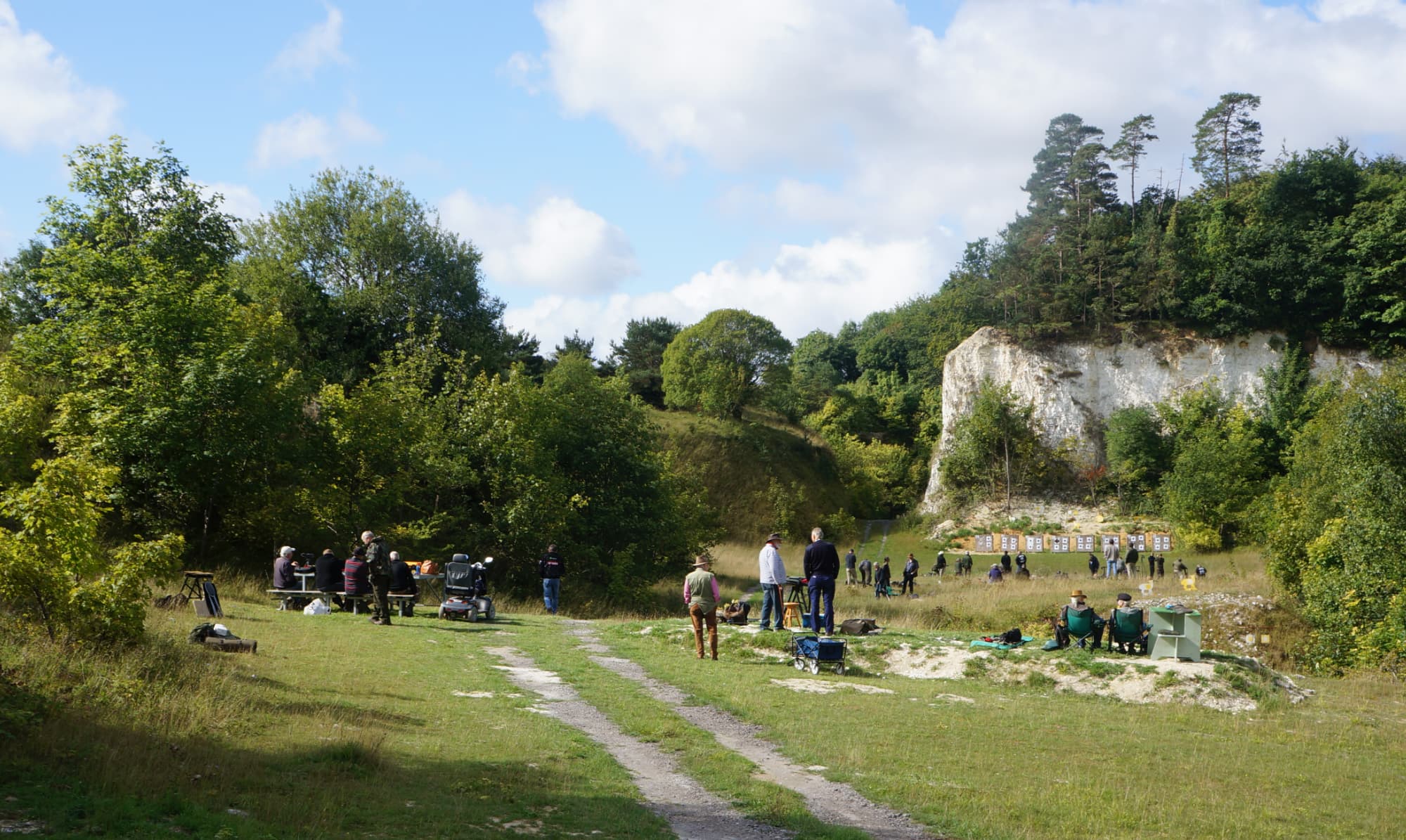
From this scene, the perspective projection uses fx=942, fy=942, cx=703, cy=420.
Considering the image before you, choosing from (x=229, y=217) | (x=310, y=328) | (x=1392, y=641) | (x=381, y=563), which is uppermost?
(x=229, y=217)

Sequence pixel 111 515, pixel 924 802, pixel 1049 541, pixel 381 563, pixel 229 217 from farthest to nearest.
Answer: pixel 1049 541 < pixel 229 217 < pixel 111 515 < pixel 381 563 < pixel 924 802

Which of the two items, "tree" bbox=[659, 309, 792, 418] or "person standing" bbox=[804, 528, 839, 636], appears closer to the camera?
"person standing" bbox=[804, 528, 839, 636]

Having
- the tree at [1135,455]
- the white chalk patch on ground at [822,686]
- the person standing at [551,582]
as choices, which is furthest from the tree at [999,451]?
the white chalk patch on ground at [822,686]

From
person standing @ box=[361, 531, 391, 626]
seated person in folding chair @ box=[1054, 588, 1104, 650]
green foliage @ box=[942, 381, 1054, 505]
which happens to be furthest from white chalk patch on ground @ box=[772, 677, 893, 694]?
green foliage @ box=[942, 381, 1054, 505]

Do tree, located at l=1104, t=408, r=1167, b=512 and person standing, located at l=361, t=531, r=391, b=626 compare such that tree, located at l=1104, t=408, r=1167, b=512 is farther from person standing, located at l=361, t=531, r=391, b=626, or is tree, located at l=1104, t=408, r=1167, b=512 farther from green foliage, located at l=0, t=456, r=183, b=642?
green foliage, located at l=0, t=456, r=183, b=642

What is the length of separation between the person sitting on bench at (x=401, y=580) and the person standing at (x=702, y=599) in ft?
20.8

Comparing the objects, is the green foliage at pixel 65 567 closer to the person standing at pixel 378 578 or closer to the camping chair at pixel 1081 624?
the person standing at pixel 378 578

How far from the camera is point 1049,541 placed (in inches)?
2190

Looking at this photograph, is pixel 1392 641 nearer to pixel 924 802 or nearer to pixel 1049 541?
pixel 924 802

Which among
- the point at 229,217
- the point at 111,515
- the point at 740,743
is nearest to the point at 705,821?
the point at 740,743

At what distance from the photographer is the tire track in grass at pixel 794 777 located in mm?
7461

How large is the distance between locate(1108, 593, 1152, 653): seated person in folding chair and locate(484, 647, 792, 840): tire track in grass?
31.8 ft

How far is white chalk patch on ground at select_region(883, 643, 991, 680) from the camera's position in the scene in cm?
1577

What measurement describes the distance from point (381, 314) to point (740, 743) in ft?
138
